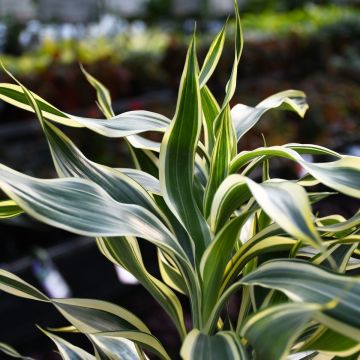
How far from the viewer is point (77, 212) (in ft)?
1.90

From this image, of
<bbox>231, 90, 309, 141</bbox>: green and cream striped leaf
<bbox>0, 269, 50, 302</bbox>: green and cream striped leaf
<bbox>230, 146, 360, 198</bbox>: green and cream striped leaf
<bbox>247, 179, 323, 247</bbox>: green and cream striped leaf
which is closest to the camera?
<bbox>247, 179, 323, 247</bbox>: green and cream striped leaf

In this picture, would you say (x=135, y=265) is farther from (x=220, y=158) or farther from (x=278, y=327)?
(x=278, y=327)

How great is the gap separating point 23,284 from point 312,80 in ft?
11.7

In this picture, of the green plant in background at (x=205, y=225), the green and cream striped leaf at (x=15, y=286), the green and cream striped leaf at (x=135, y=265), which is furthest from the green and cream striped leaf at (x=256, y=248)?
the green and cream striped leaf at (x=15, y=286)

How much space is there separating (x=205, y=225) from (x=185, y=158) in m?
0.08

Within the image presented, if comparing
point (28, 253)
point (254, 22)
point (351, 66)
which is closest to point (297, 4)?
point (254, 22)

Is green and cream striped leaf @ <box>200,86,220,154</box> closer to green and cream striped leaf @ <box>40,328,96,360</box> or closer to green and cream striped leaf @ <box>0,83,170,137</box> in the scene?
green and cream striped leaf @ <box>0,83,170,137</box>

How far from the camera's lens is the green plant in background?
0.53 meters

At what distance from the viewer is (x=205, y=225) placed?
2.32 feet

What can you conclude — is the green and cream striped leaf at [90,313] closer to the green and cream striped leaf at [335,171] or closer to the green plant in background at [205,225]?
the green plant in background at [205,225]

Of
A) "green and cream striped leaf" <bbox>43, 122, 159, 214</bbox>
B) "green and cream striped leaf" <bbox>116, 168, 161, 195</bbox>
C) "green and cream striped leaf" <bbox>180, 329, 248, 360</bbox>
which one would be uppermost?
"green and cream striped leaf" <bbox>43, 122, 159, 214</bbox>

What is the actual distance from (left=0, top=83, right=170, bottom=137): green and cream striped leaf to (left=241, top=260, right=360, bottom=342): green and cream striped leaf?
225mm

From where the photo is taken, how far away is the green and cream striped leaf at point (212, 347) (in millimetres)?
557

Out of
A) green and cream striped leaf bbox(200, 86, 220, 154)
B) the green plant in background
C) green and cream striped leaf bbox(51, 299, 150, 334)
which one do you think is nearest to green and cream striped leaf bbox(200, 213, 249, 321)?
the green plant in background
